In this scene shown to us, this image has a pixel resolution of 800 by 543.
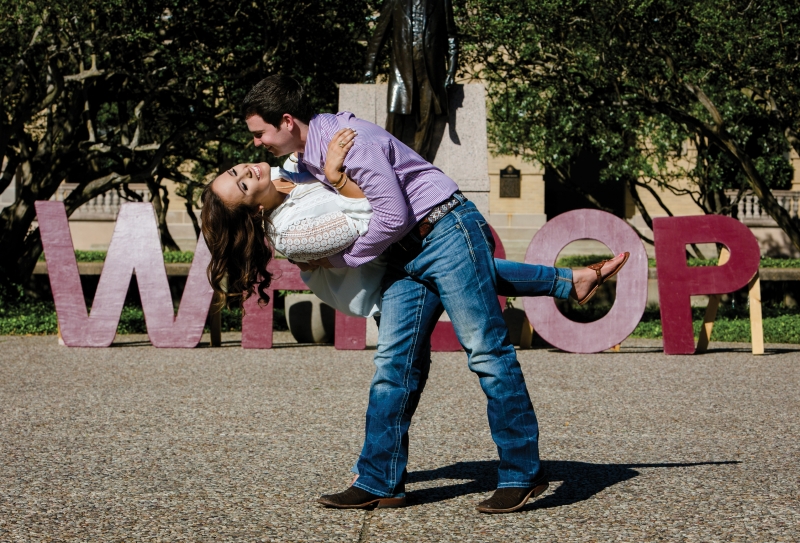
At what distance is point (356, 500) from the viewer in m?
3.88

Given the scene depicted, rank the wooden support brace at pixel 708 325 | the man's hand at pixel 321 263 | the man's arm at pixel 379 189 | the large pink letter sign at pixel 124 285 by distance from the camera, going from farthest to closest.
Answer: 1. the large pink letter sign at pixel 124 285
2. the wooden support brace at pixel 708 325
3. the man's hand at pixel 321 263
4. the man's arm at pixel 379 189

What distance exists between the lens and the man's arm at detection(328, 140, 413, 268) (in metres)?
3.53

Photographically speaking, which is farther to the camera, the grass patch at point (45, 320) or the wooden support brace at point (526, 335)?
the grass patch at point (45, 320)

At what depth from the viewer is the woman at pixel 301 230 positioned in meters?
3.63

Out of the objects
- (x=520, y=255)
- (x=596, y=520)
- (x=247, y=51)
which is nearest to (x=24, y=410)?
(x=596, y=520)

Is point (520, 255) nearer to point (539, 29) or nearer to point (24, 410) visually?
point (539, 29)

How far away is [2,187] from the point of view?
1487 centimetres

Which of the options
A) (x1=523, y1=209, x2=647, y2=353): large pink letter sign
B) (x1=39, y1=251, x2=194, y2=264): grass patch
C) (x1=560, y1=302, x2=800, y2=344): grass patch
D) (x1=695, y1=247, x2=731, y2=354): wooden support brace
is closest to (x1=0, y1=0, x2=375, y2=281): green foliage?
(x1=39, y1=251, x2=194, y2=264): grass patch

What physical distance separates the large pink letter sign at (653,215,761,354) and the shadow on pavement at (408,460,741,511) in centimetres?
497

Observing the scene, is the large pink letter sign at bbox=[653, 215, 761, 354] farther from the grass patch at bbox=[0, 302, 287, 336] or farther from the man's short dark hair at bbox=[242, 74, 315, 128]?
the man's short dark hair at bbox=[242, 74, 315, 128]

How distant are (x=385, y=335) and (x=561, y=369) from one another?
16.0ft

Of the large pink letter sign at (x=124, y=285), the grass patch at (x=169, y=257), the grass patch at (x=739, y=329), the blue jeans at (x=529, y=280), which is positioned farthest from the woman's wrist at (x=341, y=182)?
the grass patch at (x=169, y=257)

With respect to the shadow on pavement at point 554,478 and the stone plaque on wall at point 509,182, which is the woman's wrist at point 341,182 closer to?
the shadow on pavement at point 554,478

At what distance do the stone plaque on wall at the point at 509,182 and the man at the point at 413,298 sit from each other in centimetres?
2602
